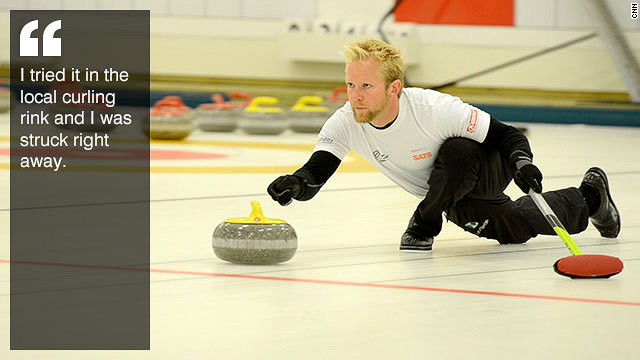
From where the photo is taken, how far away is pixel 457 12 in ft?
46.2

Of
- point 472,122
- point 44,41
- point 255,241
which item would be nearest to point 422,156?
Answer: point 472,122

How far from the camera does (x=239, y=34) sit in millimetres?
15133

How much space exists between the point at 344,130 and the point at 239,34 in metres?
10.5

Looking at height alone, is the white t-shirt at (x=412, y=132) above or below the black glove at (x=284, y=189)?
above

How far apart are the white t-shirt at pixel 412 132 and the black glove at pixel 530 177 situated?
1.08 feet

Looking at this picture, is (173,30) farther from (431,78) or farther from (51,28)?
(431,78)

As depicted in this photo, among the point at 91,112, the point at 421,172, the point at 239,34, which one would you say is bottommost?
the point at 421,172

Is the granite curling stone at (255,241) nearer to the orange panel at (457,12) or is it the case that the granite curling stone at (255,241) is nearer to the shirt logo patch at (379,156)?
the shirt logo patch at (379,156)

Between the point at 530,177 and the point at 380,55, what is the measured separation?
2.16 ft

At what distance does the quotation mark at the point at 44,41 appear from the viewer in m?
15.6

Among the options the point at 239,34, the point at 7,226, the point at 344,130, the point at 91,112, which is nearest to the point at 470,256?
the point at 344,130

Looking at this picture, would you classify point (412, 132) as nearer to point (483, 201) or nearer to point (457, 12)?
point (483, 201)

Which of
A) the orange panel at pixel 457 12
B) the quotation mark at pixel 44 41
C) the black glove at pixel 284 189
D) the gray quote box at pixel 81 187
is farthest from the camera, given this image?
the quotation mark at pixel 44 41

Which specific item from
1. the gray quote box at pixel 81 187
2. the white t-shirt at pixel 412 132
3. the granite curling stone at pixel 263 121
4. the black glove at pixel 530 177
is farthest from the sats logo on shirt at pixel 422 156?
the granite curling stone at pixel 263 121
